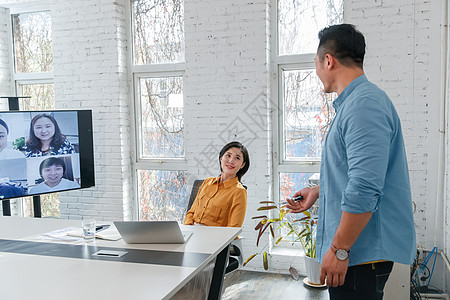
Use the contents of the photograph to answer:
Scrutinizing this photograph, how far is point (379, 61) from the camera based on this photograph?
12.2 feet

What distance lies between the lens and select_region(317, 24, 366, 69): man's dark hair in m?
1.65

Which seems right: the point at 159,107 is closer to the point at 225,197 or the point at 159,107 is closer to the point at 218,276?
the point at 225,197

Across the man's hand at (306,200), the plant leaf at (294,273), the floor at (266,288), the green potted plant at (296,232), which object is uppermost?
the man's hand at (306,200)

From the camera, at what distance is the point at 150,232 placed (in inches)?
81.4

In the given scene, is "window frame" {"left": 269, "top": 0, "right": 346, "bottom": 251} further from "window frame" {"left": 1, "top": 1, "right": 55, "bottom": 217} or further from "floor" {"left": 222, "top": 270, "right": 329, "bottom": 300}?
"window frame" {"left": 1, "top": 1, "right": 55, "bottom": 217}

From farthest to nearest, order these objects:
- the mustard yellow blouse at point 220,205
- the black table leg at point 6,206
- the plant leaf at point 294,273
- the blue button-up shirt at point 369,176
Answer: the black table leg at point 6,206
the plant leaf at point 294,273
the mustard yellow blouse at point 220,205
the blue button-up shirt at point 369,176

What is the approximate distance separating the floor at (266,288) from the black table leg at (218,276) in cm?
125

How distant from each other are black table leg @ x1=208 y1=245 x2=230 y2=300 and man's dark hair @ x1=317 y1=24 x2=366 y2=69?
1231 mm

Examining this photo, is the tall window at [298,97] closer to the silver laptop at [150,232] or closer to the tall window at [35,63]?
the silver laptop at [150,232]

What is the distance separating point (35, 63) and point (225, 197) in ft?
11.3

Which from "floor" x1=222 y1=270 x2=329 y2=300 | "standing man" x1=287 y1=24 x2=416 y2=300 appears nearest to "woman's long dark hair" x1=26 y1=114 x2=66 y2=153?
"floor" x1=222 y1=270 x2=329 y2=300

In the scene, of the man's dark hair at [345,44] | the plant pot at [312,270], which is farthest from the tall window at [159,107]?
the man's dark hair at [345,44]

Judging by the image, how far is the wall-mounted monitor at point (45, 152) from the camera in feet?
13.4

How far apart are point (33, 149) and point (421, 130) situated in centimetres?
365
